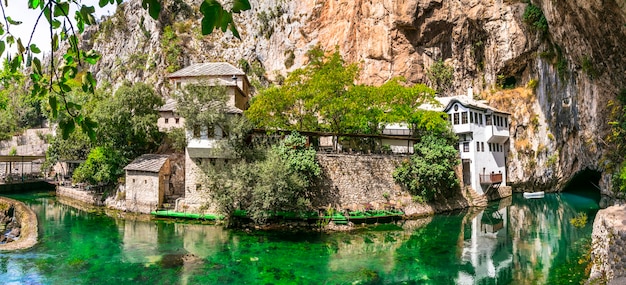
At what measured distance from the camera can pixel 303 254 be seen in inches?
608

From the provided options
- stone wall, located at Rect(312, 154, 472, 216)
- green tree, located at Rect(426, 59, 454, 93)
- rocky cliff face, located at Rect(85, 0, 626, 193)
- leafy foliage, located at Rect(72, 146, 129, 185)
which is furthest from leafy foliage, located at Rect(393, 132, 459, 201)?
leafy foliage, located at Rect(72, 146, 129, 185)

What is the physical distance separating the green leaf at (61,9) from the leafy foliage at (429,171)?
22856mm

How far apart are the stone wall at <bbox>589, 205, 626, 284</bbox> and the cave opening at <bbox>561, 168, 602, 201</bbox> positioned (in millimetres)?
21516

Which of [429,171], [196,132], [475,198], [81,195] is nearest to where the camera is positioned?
[196,132]

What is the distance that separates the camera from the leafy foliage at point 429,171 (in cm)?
2391

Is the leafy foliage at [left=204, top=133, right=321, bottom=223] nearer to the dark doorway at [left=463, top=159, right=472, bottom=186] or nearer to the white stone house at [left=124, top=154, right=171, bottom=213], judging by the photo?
the white stone house at [left=124, top=154, right=171, bottom=213]

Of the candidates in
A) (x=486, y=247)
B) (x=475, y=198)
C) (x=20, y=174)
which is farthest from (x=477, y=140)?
Result: (x=20, y=174)

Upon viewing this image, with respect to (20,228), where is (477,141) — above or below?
above

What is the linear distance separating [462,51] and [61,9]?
39.7 metres

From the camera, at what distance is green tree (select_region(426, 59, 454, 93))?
3800cm

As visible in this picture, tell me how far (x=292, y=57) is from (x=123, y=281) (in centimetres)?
3227

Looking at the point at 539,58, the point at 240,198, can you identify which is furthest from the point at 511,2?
the point at 240,198

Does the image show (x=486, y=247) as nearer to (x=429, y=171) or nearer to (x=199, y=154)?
(x=429, y=171)

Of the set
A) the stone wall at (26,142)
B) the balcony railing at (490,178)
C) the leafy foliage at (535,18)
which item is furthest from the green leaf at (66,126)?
the stone wall at (26,142)
